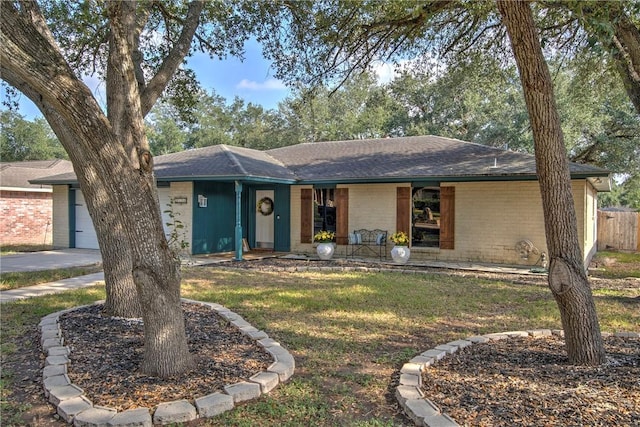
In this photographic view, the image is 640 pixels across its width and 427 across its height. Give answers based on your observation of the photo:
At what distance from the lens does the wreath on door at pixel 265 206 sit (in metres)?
14.5

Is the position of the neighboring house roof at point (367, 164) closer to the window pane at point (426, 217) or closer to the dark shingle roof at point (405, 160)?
the dark shingle roof at point (405, 160)

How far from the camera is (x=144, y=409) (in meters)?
2.97

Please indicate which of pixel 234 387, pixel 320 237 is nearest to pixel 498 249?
pixel 320 237

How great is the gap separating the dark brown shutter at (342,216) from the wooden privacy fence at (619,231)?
463 inches

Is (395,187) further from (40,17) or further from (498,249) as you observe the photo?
(40,17)

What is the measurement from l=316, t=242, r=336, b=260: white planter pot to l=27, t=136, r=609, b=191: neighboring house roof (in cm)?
187

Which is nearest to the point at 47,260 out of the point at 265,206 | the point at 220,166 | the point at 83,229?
the point at 83,229

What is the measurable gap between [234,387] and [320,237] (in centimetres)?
911

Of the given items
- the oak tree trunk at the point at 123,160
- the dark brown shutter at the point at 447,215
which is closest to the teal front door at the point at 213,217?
the dark brown shutter at the point at 447,215

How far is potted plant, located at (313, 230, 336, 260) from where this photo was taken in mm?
12156

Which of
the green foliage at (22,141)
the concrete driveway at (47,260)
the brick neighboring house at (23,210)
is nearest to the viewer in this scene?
the concrete driveway at (47,260)

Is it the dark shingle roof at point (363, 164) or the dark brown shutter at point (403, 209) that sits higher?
the dark shingle roof at point (363, 164)

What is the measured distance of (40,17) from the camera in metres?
4.00

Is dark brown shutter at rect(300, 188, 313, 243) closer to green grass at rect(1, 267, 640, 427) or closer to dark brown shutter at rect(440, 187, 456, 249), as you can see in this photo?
green grass at rect(1, 267, 640, 427)
